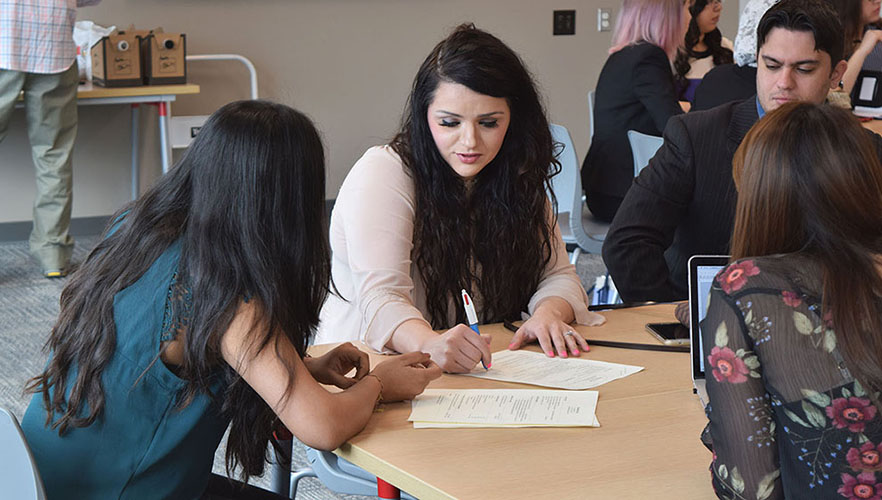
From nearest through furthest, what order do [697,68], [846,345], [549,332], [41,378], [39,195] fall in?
[846,345] → [41,378] → [549,332] → [39,195] → [697,68]

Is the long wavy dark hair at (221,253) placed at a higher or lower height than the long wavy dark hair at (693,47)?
lower

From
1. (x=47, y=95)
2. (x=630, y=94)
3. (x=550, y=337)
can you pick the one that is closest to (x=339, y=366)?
(x=550, y=337)

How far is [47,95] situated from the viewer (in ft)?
13.8

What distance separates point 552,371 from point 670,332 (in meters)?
0.30

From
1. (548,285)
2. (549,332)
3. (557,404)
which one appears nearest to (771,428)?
(557,404)

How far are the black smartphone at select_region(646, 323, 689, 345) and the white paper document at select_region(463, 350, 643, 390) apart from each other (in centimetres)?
15

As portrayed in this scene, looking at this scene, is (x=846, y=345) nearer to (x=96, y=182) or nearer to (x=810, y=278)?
(x=810, y=278)

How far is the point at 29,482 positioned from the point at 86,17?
4.33 metres

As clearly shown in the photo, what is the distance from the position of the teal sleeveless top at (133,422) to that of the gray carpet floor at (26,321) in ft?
3.76

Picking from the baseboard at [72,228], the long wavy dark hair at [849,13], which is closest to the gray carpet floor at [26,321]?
the baseboard at [72,228]

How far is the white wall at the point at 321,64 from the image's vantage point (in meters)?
5.10

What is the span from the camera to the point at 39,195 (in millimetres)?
4332

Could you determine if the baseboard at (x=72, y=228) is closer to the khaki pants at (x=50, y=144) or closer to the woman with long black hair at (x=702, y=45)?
the khaki pants at (x=50, y=144)

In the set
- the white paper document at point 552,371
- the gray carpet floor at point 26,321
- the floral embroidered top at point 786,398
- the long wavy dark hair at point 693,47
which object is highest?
the long wavy dark hair at point 693,47
